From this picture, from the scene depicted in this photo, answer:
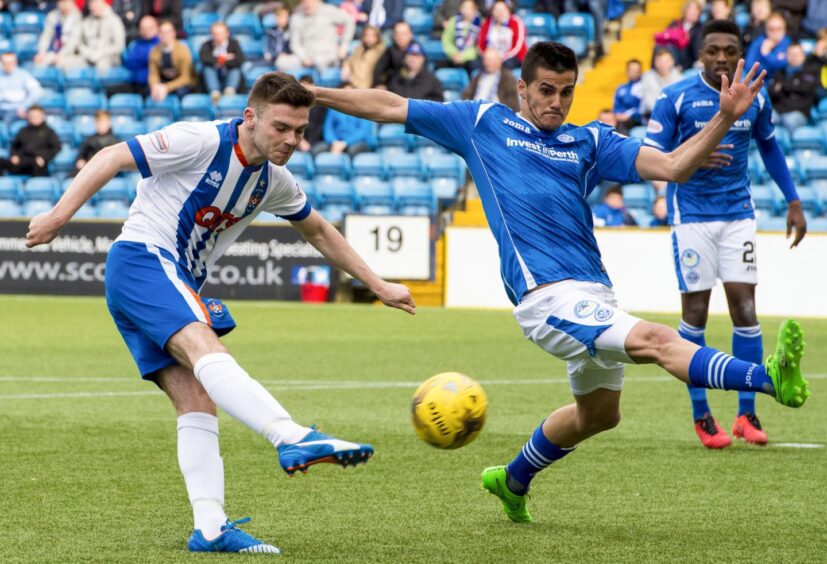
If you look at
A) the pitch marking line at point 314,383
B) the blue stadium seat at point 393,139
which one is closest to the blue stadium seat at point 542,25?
the blue stadium seat at point 393,139

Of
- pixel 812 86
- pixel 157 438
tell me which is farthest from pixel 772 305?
pixel 157 438

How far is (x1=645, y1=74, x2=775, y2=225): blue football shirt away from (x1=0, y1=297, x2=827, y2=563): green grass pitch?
1.39 meters

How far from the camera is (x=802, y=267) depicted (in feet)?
59.0

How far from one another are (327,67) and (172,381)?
17924mm

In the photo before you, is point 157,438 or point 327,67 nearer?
point 157,438

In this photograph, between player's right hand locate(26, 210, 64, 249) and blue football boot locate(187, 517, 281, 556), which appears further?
blue football boot locate(187, 517, 281, 556)

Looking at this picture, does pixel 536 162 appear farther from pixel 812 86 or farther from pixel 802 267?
pixel 812 86

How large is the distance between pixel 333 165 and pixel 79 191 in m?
16.6

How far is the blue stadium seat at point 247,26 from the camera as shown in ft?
82.3

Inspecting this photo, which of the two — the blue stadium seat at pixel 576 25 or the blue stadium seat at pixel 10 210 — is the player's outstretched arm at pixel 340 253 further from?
the blue stadium seat at pixel 576 25

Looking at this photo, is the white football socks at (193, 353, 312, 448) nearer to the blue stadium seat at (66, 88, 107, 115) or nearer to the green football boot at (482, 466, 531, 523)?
the green football boot at (482, 466, 531, 523)

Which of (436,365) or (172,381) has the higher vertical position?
(172,381)

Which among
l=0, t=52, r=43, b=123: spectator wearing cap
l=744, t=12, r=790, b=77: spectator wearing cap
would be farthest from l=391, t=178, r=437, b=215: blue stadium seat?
l=0, t=52, r=43, b=123: spectator wearing cap

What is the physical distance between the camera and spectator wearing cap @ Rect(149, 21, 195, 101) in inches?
926
